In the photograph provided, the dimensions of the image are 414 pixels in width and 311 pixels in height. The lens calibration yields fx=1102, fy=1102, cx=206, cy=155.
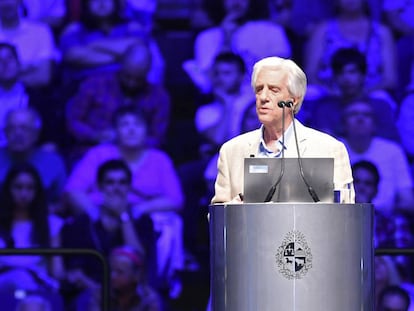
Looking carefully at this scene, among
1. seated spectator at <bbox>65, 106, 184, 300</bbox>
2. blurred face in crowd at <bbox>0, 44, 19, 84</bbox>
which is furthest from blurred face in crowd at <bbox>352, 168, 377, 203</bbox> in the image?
blurred face in crowd at <bbox>0, 44, 19, 84</bbox>

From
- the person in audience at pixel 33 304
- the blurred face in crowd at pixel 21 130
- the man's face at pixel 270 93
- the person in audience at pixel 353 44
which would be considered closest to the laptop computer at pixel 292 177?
the man's face at pixel 270 93

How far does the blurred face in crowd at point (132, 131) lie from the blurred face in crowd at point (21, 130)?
48 centimetres

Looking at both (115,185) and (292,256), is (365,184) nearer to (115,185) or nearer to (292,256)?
(115,185)

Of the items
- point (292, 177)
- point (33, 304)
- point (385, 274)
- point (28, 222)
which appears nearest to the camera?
point (292, 177)

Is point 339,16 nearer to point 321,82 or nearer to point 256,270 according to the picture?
point 321,82

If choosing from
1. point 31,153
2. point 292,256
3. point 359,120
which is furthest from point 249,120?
point 292,256

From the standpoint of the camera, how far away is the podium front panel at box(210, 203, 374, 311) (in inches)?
130

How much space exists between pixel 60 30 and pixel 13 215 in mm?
1100

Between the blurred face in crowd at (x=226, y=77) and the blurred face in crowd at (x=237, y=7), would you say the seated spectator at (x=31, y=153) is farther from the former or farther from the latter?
the blurred face in crowd at (x=237, y=7)

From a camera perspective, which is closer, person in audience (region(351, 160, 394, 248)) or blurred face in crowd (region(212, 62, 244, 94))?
person in audience (region(351, 160, 394, 248))

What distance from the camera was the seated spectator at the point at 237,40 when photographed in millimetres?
6355

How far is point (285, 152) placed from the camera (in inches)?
147

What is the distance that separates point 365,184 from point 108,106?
5.05ft

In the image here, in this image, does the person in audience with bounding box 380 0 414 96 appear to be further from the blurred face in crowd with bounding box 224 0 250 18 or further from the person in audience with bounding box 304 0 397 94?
the blurred face in crowd with bounding box 224 0 250 18
